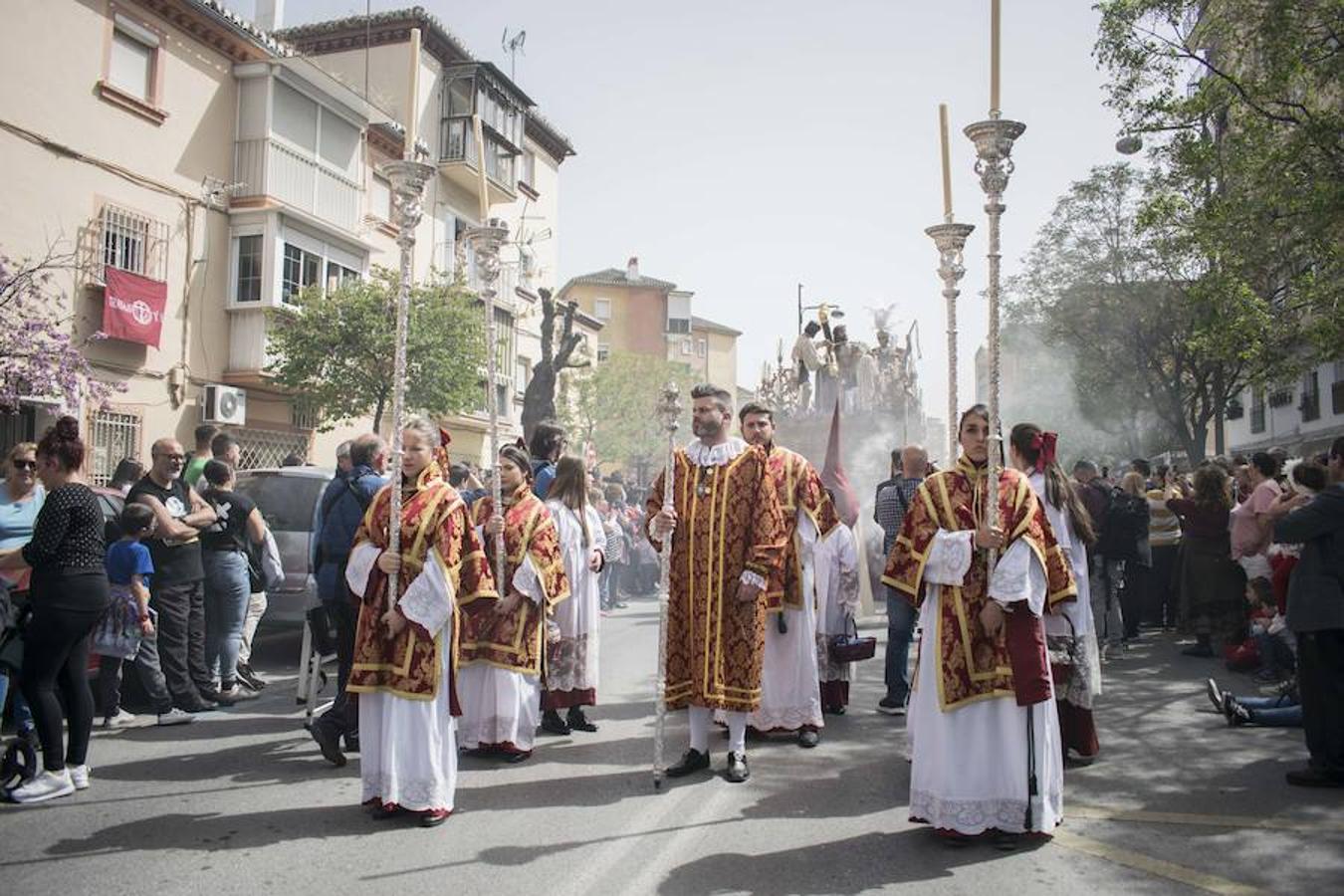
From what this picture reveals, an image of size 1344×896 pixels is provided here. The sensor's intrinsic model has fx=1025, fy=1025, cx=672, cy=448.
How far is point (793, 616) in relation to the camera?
23.3 feet

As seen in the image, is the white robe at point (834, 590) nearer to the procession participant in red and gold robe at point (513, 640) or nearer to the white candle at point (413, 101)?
the procession participant in red and gold robe at point (513, 640)

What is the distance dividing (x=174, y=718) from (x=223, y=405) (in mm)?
14657

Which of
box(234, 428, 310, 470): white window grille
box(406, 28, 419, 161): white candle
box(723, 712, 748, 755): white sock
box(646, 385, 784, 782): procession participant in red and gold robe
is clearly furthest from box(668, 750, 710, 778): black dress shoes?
box(234, 428, 310, 470): white window grille

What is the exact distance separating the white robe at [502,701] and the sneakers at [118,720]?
2.74 m

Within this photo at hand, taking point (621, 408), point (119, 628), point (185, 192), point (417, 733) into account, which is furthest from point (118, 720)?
point (621, 408)

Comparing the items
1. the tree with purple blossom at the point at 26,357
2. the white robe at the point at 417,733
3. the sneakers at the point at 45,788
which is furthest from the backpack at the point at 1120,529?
the tree with purple blossom at the point at 26,357

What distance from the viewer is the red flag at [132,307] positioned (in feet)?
59.3

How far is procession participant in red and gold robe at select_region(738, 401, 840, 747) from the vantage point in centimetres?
689

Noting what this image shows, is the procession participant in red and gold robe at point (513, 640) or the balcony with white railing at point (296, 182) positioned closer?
the procession participant in red and gold robe at point (513, 640)

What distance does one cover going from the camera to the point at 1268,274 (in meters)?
13.7

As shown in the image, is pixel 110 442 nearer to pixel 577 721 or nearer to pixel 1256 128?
pixel 577 721

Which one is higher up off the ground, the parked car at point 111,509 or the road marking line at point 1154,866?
the parked car at point 111,509

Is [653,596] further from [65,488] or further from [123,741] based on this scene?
[65,488]

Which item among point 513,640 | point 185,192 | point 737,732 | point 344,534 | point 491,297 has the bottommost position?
point 737,732
